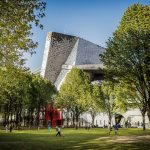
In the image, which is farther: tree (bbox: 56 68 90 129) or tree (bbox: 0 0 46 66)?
tree (bbox: 56 68 90 129)

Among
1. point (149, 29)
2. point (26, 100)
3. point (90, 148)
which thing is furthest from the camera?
point (26, 100)

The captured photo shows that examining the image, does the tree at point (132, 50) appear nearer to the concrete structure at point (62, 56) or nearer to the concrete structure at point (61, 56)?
the concrete structure at point (62, 56)

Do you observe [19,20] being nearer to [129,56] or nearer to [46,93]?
[129,56]

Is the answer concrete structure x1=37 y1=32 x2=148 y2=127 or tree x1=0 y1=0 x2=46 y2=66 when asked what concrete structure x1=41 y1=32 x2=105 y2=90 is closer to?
concrete structure x1=37 y1=32 x2=148 y2=127

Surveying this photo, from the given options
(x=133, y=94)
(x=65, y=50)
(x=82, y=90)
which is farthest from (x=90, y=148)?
(x=65, y=50)

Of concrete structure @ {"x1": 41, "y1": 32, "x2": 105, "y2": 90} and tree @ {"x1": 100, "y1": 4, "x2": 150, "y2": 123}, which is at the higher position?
concrete structure @ {"x1": 41, "y1": 32, "x2": 105, "y2": 90}

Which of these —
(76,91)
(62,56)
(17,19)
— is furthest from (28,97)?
(62,56)

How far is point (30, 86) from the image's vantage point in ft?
324

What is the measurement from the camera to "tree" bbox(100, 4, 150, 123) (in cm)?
4059

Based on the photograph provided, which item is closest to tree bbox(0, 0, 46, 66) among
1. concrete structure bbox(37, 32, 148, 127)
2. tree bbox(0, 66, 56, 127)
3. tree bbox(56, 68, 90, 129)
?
tree bbox(0, 66, 56, 127)

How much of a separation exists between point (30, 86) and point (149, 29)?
2448 inches

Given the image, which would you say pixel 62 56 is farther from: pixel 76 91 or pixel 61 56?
pixel 76 91

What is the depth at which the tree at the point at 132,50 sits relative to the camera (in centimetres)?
4059

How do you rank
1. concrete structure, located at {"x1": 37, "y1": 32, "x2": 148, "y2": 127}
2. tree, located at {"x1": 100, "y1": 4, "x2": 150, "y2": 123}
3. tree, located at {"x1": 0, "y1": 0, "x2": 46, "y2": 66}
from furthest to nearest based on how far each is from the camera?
concrete structure, located at {"x1": 37, "y1": 32, "x2": 148, "y2": 127} → tree, located at {"x1": 100, "y1": 4, "x2": 150, "y2": 123} → tree, located at {"x1": 0, "y1": 0, "x2": 46, "y2": 66}
